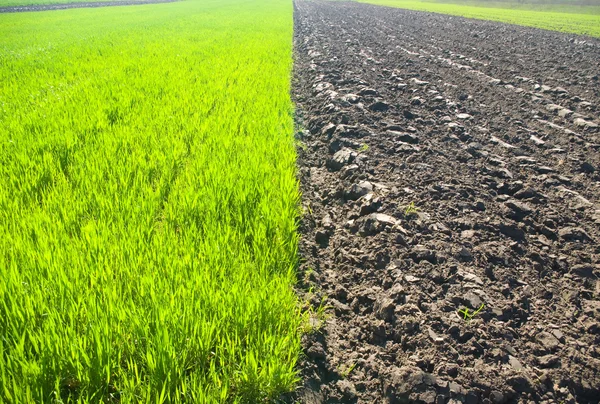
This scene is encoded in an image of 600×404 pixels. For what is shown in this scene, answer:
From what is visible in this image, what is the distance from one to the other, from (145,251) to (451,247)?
2.07m

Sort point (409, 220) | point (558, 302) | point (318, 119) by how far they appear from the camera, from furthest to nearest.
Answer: point (318, 119) < point (409, 220) < point (558, 302)

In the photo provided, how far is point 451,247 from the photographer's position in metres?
2.76

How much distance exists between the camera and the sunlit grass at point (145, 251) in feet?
5.21

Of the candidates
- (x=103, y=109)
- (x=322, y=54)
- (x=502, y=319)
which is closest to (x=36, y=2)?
(x=322, y=54)

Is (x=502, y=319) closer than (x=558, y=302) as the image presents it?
Yes

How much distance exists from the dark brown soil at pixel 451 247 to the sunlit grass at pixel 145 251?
0.36 metres

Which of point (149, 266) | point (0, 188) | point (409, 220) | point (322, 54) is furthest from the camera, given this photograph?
point (322, 54)

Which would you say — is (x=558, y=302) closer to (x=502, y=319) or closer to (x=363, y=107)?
(x=502, y=319)

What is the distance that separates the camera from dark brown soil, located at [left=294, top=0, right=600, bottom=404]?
6.19 feet

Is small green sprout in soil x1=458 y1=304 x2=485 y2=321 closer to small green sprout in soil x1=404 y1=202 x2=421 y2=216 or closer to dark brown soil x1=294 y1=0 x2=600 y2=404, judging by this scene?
dark brown soil x1=294 y1=0 x2=600 y2=404

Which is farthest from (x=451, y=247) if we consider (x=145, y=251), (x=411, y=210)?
(x=145, y=251)

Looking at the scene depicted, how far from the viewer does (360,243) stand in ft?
9.68

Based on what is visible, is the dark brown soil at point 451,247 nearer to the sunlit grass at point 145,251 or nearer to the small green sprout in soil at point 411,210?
the small green sprout in soil at point 411,210

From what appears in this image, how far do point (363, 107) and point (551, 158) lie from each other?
276 cm
